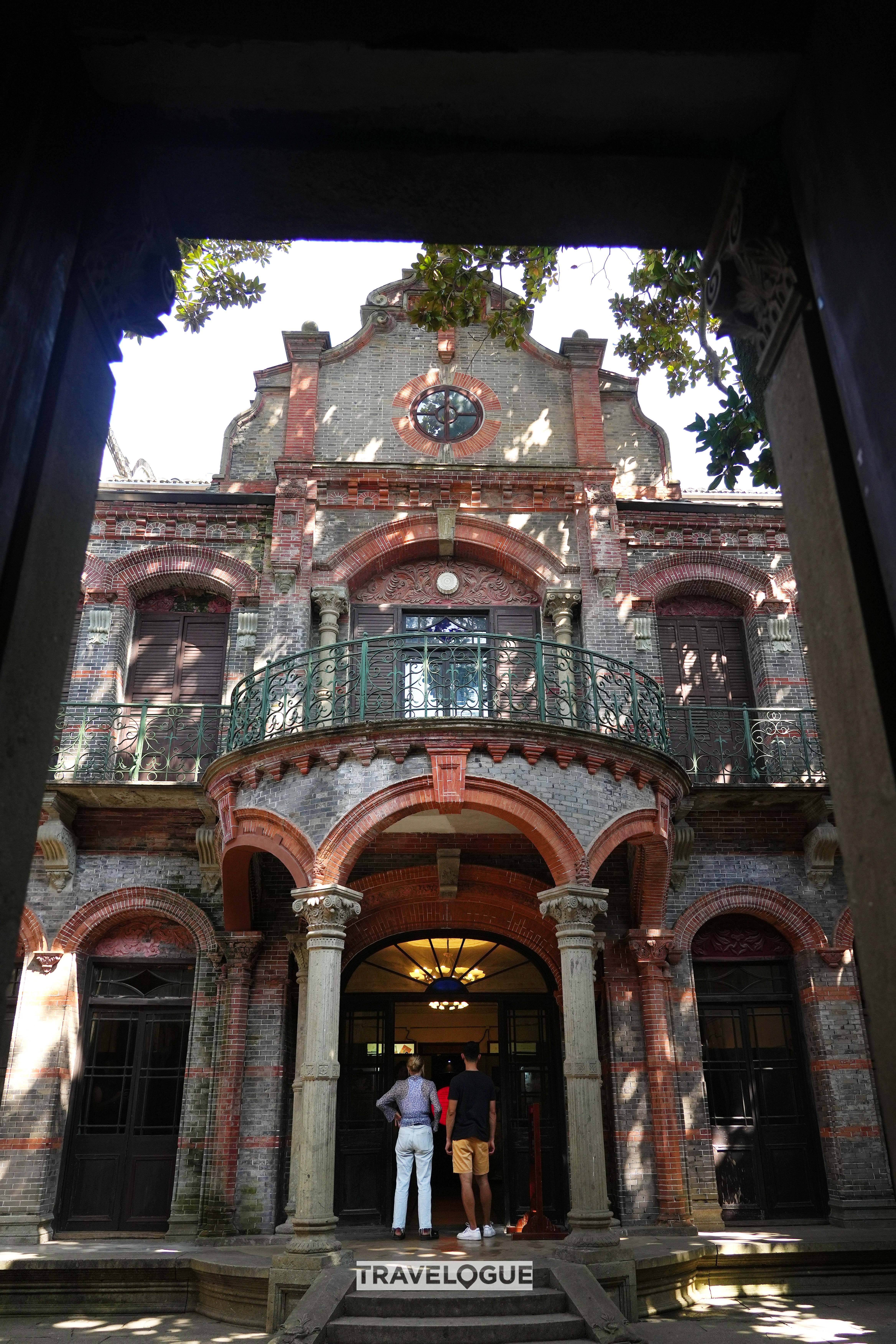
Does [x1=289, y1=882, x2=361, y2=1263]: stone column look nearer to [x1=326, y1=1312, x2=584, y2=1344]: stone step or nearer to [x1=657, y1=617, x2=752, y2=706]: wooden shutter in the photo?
[x1=326, y1=1312, x2=584, y2=1344]: stone step

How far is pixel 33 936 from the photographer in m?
13.1

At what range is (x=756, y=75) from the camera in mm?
2861

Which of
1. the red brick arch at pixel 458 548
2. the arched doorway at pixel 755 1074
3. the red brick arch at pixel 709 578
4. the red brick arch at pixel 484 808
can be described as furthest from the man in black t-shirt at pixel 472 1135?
the red brick arch at pixel 709 578

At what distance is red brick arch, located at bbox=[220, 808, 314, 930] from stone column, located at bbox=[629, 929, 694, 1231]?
14.9ft

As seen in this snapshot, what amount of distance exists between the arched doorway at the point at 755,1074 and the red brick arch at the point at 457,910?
87.3 inches

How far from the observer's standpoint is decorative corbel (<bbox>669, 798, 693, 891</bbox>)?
1329cm

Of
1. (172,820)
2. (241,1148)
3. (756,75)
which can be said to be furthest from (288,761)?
(756,75)

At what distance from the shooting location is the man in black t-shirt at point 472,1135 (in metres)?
10.4

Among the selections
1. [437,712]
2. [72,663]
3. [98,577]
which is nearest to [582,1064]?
[437,712]

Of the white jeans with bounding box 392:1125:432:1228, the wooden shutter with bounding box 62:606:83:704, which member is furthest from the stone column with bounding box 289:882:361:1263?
the wooden shutter with bounding box 62:606:83:704

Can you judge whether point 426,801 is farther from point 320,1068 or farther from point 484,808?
point 320,1068

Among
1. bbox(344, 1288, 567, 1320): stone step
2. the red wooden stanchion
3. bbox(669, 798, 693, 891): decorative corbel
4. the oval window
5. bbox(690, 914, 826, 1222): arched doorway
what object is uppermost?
the oval window

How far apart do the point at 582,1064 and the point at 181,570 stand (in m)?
9.09

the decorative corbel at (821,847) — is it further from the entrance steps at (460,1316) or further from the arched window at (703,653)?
the entrance steps at (460,1316)
